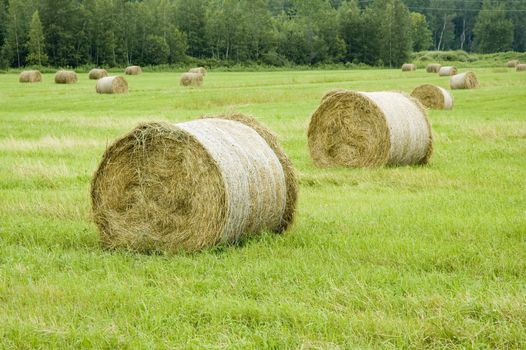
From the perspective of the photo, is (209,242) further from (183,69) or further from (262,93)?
(183,69)

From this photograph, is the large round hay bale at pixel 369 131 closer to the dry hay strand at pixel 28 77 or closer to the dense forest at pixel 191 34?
the dry hay strand at pixel 28 77

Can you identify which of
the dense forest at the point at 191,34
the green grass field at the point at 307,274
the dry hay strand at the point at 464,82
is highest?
the dense forest at the point at 191,34

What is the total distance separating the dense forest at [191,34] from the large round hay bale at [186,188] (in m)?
73.1

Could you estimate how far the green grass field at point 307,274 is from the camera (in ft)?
18.3

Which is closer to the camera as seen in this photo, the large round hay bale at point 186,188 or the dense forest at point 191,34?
the large round hay bale at point 186,188

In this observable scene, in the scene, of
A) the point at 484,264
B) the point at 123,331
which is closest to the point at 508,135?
the point at 484,264

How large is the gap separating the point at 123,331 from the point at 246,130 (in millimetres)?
4040

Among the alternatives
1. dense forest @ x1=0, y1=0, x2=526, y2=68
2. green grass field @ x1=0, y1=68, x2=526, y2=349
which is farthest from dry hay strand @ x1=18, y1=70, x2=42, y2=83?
green grass field @ x1=0, y1=68, x2=526, y2=349

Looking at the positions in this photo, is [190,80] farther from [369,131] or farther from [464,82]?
[369,131]

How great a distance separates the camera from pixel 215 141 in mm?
8477

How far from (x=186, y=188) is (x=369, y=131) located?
282 inches

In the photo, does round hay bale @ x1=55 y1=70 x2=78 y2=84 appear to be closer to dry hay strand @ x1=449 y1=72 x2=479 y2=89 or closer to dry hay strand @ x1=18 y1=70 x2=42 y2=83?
dry hay strand @ x1=18 y1=70 x2=42 y2=83

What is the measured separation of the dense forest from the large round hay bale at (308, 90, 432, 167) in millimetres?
68065

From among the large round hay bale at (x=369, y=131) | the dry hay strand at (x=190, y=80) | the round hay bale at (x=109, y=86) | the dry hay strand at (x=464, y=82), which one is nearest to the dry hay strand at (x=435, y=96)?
the dry hay strand at (x=464, y=82)
